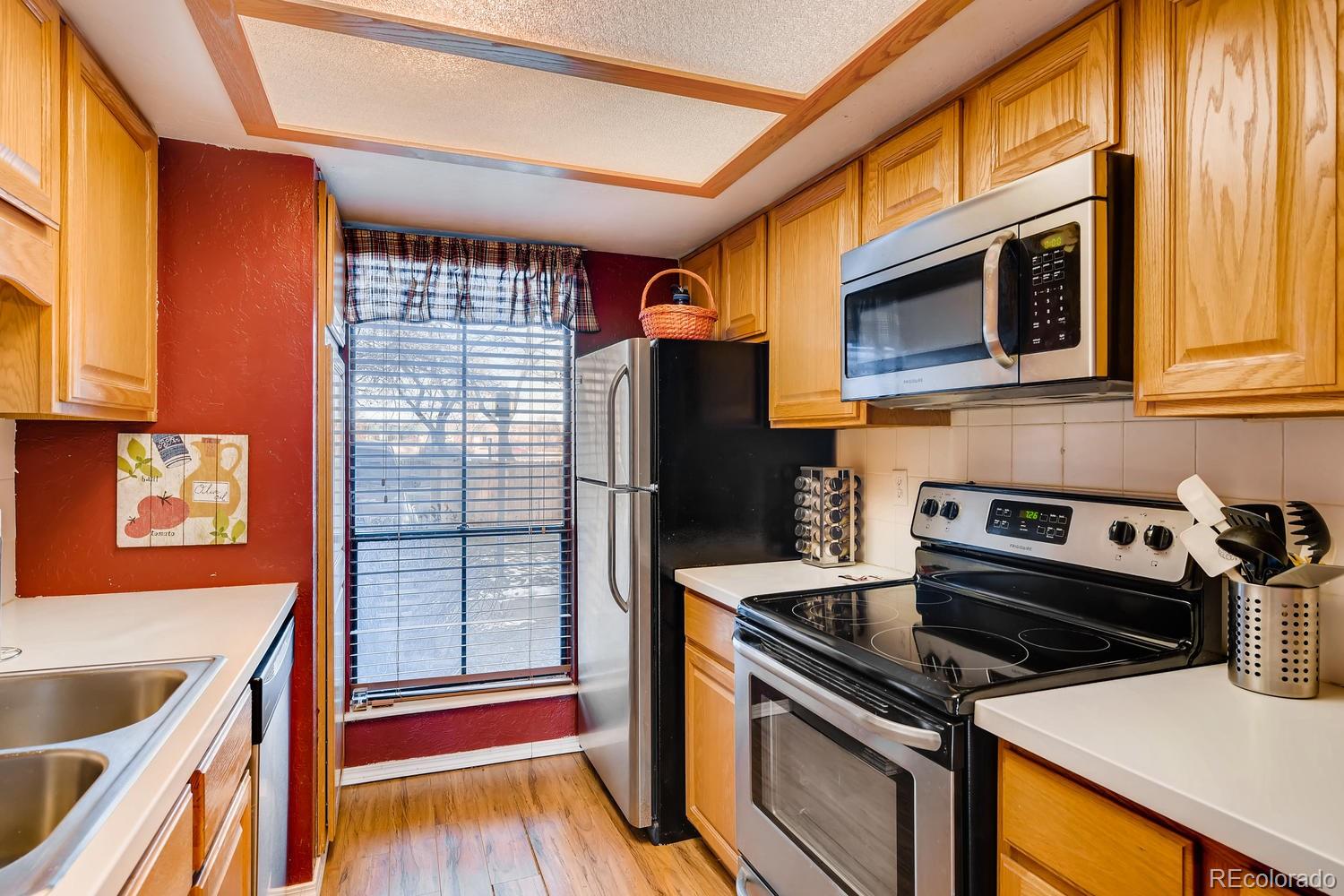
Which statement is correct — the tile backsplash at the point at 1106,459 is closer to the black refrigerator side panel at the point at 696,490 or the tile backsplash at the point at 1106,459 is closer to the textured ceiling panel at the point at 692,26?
the black refrigerator side panel at the point at 696,490

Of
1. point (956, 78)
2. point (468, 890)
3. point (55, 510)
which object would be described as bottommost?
point (468, 890)

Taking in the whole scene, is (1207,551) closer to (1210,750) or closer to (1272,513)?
(1272,513)

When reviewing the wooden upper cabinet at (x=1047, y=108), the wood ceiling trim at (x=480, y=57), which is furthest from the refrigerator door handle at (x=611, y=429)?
the wooden upper cabinet at (x=1047, y=108)

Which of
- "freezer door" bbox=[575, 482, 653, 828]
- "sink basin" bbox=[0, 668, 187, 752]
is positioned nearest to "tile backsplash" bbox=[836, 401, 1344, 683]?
"freezer door" bbox=[575, 482, 653, 828]

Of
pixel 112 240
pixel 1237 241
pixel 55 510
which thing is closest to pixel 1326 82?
pixel 1237 241

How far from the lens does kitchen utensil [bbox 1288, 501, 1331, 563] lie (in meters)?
1.19

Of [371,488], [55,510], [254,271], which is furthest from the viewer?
[371,488]

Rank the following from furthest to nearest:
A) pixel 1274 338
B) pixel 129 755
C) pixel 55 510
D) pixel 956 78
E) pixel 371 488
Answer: pixel 371 488
pixel 55 510
pixel 956 78
pixel 1274 338
pixel 129 755

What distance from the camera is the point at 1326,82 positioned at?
1.00m

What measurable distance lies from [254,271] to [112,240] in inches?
15.2

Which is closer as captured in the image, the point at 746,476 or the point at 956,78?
the point at 956,78

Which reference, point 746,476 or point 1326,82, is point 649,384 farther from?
point 1326,82

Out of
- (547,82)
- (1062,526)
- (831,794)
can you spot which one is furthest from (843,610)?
(547,82)

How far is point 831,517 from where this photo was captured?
234 cm
